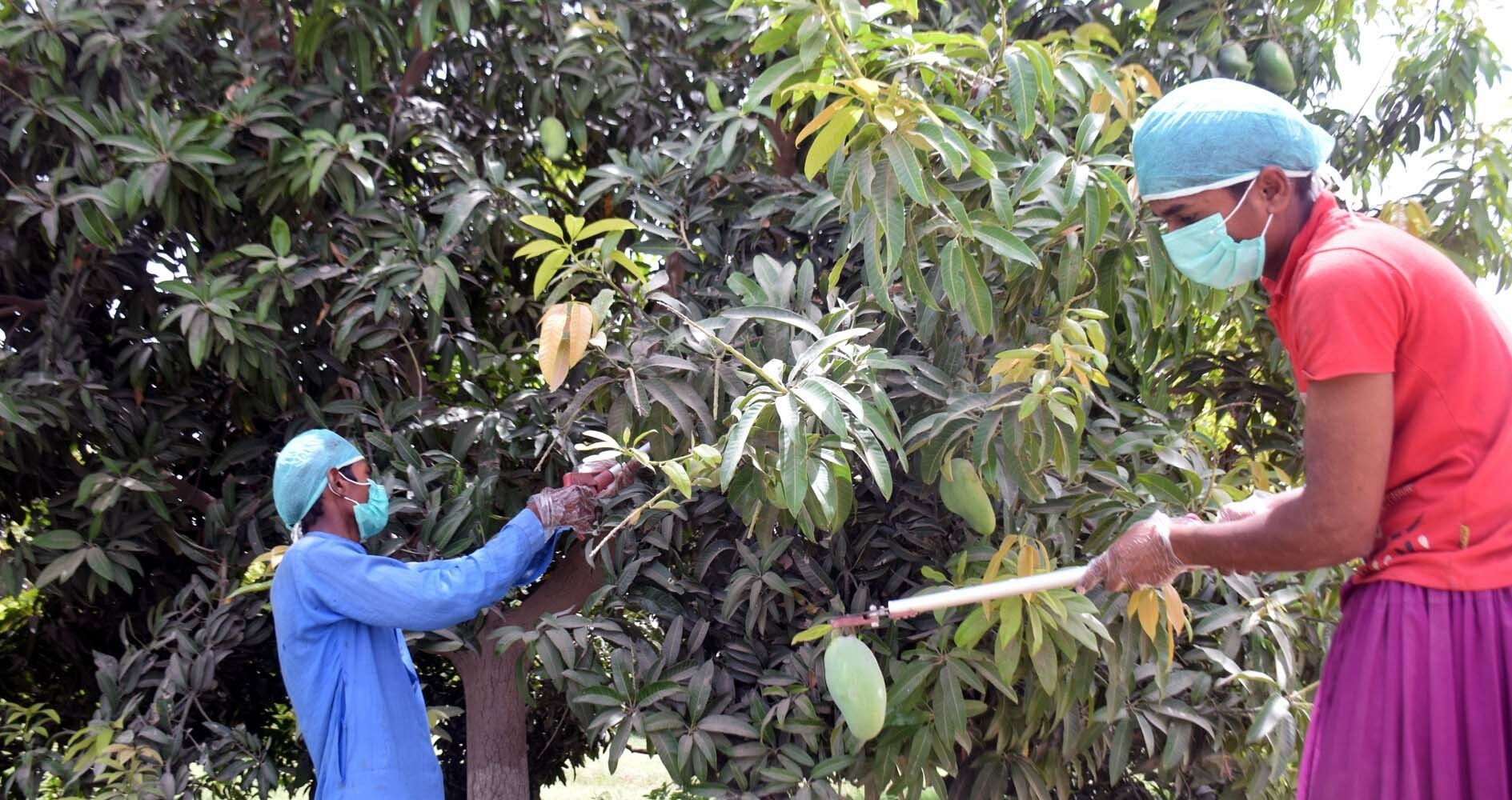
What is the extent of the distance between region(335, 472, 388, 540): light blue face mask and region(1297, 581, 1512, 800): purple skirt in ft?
5.96

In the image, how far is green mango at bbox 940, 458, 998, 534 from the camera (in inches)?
83.8

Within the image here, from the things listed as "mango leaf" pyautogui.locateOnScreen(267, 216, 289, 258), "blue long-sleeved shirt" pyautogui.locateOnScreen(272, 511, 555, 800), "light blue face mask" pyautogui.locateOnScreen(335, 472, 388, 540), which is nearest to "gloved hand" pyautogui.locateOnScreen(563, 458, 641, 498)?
"blue long-sleeved shirt" pyautogui.locateOnScreen(272, 511, 555, 800)

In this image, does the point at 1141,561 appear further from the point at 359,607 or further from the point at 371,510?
the point at 371,510

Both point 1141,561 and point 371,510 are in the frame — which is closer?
point 1141,561

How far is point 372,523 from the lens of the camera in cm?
252

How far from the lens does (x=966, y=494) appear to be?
2.13 meters

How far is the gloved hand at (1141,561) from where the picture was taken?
154 cm

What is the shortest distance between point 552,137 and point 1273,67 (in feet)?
5.91

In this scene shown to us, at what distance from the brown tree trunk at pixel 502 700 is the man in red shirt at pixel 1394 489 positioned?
199 centimetres

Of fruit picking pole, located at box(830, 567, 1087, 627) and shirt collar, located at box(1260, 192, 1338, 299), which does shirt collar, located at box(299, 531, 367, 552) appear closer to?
fruit picking pole, located at box(830, 567, 1087, 627)

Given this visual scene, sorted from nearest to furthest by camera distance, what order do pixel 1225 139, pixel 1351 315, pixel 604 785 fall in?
pixel 1351 315 < pixel 1225 139 < pixel 604 785

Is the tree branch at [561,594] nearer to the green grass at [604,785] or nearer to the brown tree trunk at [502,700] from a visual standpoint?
the brown tree trunk at [502,700]

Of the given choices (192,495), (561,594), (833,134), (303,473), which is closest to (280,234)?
(303,473)

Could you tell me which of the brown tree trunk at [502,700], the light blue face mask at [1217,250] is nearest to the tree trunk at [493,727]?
the brown tree trunk at [502,700]
